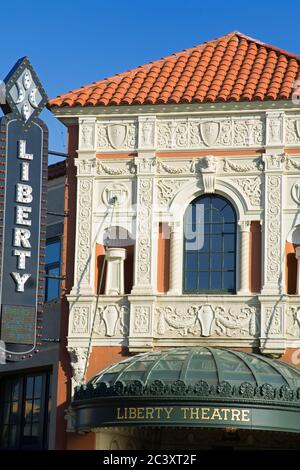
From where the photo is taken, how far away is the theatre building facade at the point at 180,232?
29281 millimetres

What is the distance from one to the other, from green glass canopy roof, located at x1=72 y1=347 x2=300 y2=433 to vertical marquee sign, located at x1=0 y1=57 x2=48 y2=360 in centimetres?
264

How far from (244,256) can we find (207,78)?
4.89 m

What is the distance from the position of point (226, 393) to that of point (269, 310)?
360cm

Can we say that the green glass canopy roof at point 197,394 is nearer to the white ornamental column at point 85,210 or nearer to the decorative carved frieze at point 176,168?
the white ornamental column at point 85,210

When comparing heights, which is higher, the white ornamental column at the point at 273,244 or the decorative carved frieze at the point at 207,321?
the white ornamental column at the point at 273,244

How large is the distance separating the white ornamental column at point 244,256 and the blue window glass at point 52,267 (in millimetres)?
5172

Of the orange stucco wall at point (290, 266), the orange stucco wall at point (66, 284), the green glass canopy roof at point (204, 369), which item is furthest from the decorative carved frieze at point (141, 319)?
the orange stucco wall at point (290, 266)

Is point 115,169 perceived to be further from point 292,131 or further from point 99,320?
point 292,131

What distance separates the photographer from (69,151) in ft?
102
